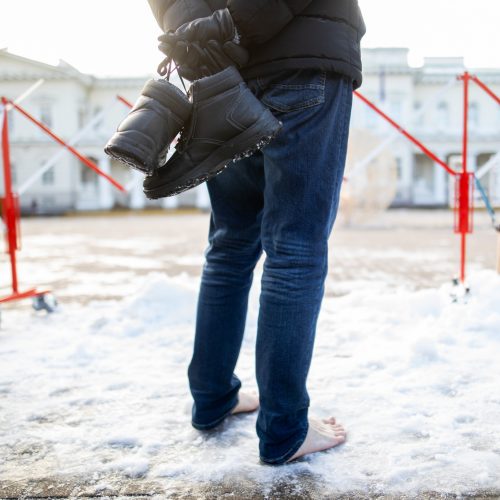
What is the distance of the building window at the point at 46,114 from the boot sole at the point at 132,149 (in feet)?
116

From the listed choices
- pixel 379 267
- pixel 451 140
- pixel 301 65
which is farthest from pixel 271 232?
pixel 451 140

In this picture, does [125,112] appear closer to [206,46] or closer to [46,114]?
[46,114]

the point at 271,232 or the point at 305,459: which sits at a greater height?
the point at 271,232

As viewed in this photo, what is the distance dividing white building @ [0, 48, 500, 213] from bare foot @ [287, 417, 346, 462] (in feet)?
98.9

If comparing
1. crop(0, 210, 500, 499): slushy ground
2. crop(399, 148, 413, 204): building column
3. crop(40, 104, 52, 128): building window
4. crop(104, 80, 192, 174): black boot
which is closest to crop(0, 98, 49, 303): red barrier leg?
crop(0, 210, 500, 499): slushy ground

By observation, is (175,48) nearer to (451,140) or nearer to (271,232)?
(271,232)

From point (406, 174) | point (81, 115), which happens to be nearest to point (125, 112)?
point (81, 115)

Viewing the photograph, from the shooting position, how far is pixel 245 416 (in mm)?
1670

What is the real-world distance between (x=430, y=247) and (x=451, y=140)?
2869 centimetres

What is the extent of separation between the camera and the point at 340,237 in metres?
9.85

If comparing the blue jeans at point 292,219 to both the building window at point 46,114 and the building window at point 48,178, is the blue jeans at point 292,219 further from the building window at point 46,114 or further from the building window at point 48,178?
the building window at point 46,114

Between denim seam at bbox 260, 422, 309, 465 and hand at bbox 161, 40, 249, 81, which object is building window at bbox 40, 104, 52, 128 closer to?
hand at bbox 161, 40, 249, 81

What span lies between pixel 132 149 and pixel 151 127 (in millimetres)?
83

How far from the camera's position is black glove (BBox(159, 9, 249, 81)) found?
47.0 inches
